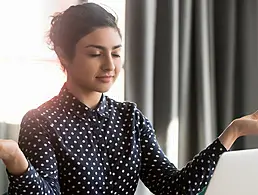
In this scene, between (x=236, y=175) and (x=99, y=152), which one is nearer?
(x=236, y=175)

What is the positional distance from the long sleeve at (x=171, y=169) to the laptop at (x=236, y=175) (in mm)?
454

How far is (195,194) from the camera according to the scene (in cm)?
140

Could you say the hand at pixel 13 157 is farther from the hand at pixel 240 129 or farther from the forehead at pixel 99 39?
the hand at pixel 240 129

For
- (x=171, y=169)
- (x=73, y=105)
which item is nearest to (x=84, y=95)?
(x=73, y=105)

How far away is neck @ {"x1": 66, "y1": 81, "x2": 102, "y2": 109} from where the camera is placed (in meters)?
1.37

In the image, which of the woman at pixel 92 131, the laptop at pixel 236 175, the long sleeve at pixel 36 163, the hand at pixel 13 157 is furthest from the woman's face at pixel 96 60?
the laptop at pixel 236 175

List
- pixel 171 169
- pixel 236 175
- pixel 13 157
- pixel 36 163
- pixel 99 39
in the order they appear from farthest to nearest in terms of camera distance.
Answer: pixel 171 169
pixel 99 39
pixel 36 163
pixel 13 157
pixel 236 175

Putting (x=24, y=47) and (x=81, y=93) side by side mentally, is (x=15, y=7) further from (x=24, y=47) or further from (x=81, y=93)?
(x=81, y=93)

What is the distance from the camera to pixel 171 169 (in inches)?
56.6

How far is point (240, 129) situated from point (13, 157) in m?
0.58

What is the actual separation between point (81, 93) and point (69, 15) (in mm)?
198

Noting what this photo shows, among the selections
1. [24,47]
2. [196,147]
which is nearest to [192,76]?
[196,147]

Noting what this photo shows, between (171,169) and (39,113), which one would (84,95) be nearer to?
(39,113)

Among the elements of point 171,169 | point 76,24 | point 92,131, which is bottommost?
point 171,169
